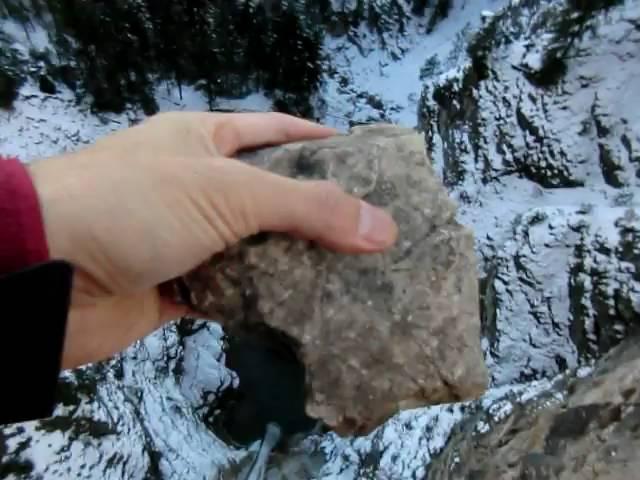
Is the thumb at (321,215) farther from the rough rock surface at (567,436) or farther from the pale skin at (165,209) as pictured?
the rough rock surface at (567,436)

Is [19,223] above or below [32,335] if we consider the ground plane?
above

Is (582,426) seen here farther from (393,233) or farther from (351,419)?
(393,233)

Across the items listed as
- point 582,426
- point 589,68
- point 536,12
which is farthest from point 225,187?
point 536,12

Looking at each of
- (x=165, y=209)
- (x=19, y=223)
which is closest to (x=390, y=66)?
(x=165, y=209)

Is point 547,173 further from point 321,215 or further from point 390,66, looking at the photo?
point 321,215

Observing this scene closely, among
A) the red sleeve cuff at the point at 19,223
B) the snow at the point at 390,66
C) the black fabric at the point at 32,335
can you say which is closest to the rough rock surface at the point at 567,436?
the black fabric at the point at 32,335
